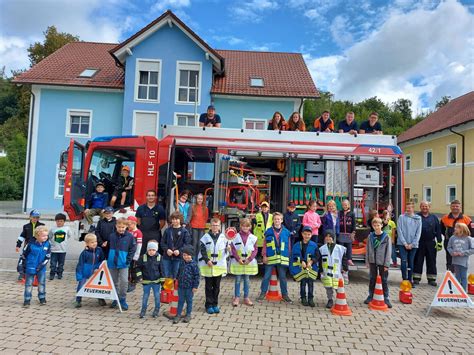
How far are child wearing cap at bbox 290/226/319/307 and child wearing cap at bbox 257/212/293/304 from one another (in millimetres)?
151

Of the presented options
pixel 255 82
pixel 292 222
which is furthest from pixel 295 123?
pixel 255 82

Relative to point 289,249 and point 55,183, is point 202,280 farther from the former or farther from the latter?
point 55,183

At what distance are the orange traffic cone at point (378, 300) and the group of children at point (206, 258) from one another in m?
0.23

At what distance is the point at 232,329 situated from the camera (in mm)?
4730

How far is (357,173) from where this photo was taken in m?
8.01

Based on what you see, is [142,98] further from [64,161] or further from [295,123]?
[295,123]

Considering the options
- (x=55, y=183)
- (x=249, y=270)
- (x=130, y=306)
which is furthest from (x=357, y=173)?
(x=55, y=183)

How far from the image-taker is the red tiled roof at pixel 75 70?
20453mm

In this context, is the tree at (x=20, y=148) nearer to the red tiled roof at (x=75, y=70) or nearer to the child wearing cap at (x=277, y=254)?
the red tiled roof at (x=75, y=70)

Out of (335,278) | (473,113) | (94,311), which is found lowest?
(94,311)

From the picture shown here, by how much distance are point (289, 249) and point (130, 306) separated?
9.03ft

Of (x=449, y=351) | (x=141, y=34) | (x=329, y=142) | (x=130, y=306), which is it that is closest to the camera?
(x=449, y=351)

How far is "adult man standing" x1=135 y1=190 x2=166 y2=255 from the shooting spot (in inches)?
258

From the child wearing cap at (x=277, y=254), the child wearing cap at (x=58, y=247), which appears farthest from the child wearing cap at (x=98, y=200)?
the child wearing cap at (x=277, y=254)
